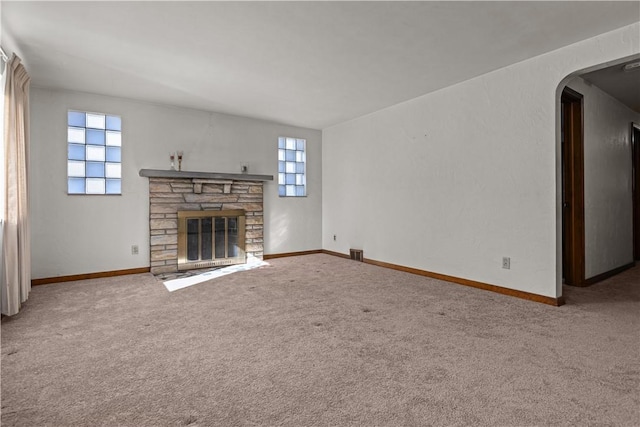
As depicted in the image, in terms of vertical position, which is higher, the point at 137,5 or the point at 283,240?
the point at 137,5

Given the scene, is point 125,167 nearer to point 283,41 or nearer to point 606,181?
point 283,41

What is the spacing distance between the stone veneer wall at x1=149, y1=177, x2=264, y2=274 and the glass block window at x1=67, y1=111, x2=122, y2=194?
0.51m

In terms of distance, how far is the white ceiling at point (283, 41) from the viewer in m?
2.37

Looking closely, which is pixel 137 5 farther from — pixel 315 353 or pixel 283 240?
pixel 283 240

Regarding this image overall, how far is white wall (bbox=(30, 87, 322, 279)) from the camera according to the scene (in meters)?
3.94

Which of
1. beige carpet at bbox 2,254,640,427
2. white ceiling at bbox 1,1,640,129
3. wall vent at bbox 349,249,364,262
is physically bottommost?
beige carpet at bbox 2,254,640,427

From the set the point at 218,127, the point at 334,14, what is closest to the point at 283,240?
the point at 218,127

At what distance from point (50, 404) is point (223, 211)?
3.64 m

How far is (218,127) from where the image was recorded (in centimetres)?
512

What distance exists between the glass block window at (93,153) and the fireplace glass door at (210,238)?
1022 mm

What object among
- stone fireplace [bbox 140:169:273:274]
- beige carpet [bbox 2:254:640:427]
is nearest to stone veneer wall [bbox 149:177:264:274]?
stone fireplace [bbox 140:169:273:274]

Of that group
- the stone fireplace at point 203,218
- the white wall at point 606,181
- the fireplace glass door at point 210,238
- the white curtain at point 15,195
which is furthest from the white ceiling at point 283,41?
the fireplace glass door at point 210,238

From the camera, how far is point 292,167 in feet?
19.7

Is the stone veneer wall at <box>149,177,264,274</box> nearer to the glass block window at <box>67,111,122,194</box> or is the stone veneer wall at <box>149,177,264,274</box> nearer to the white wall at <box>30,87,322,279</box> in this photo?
the white wall at <box>30,87,322,279</box>
